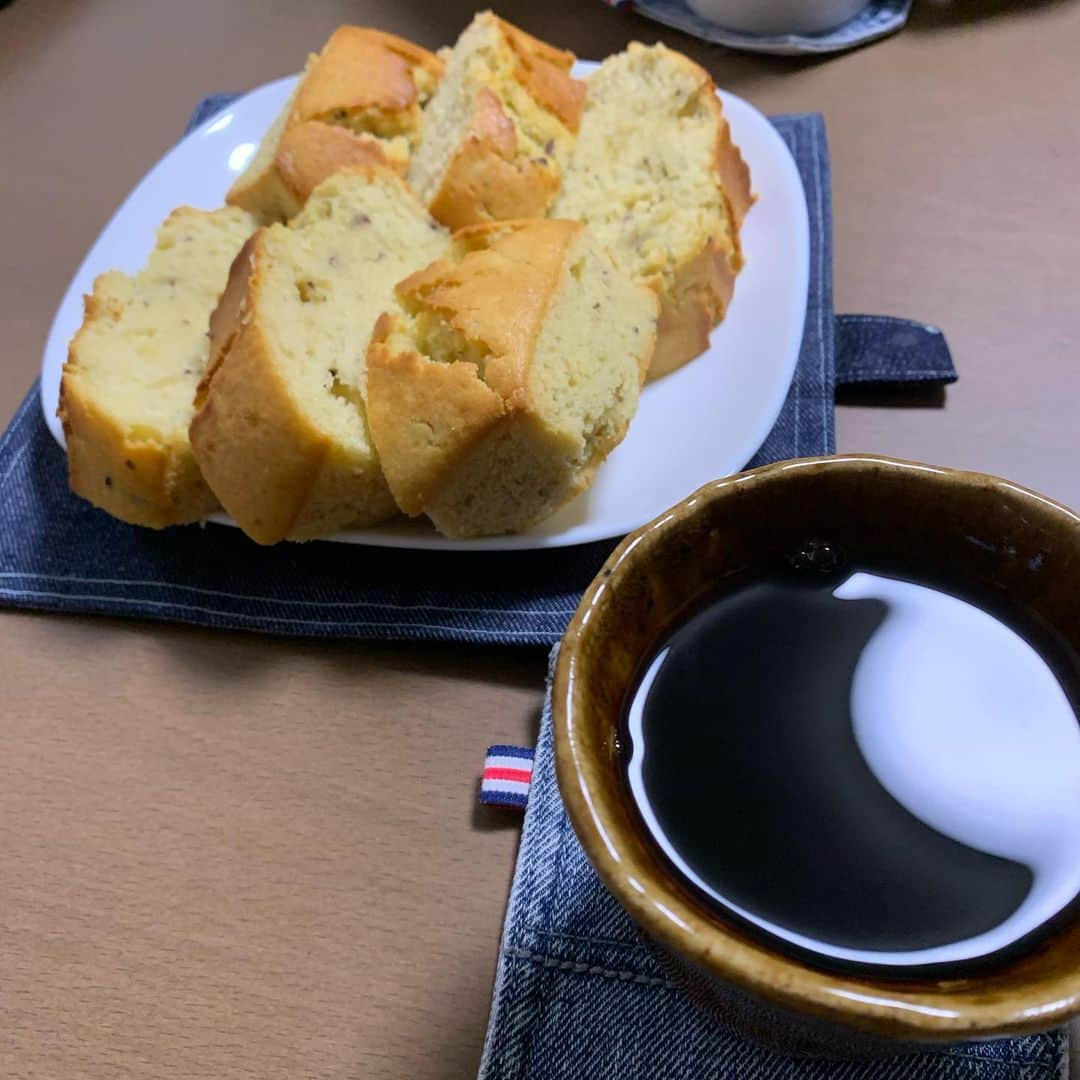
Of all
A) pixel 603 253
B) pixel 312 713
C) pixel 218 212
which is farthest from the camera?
pixel 218 212

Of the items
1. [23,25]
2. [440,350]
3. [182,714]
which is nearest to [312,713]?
[182,714]

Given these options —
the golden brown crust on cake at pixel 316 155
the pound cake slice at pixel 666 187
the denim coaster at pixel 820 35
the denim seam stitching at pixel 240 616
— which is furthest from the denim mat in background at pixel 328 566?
the denim coaster at pixel 820 35

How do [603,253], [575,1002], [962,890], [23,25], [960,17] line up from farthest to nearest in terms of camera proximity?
1. [23,25]
2. [960,17]
3. [603,253]
4. [575,1002]
5. [962,890]

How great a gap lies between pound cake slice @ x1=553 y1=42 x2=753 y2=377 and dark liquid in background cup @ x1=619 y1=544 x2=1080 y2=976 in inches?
17.2

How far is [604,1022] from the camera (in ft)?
1.78

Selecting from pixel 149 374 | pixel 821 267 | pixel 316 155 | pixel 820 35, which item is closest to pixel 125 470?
pixel 149 374

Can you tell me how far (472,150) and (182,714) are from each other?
22.3 inches

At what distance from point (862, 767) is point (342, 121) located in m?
0.82

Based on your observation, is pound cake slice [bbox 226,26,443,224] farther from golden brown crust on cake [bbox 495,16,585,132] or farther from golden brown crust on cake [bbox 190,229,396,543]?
golden brown crust on cake [bbox 190,229,396,543]

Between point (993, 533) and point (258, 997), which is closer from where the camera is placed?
point (993, 533)

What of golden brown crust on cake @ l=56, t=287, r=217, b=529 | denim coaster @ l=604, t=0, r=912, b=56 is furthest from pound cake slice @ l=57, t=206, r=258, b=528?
denim coaster @ l=604, t=0, r=912, b=56

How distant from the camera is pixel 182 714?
2.47ft

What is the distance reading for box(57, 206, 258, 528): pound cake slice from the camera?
31.7 inches

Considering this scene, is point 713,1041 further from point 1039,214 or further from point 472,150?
point 1039,214
